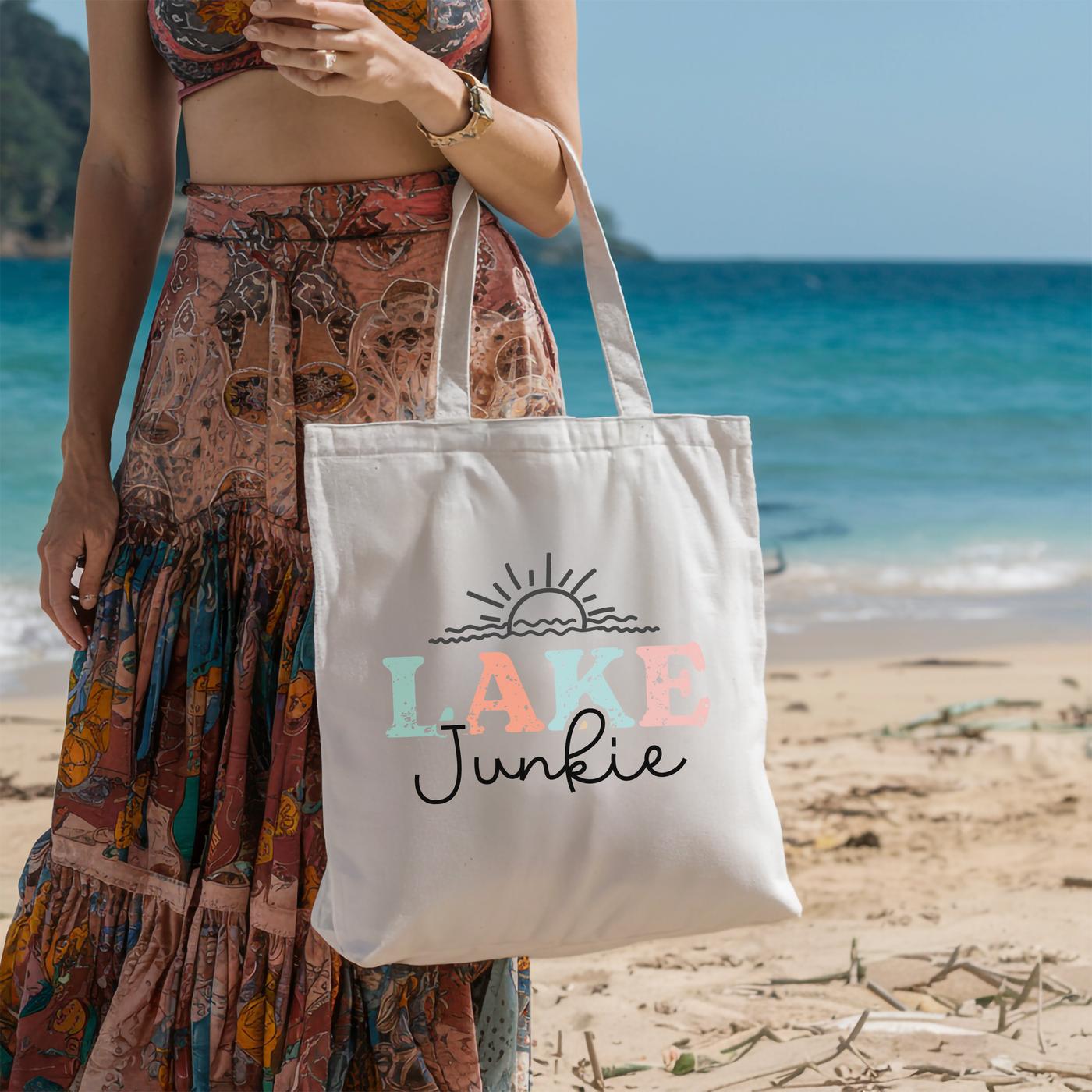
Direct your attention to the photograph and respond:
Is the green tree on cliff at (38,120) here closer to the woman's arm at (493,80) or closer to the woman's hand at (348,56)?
the woman's arm at (493,80)

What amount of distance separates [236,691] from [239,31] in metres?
0.74

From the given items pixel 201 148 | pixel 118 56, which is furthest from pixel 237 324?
pixel 118 56

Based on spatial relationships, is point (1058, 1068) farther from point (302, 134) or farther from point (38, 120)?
point (38, 120)

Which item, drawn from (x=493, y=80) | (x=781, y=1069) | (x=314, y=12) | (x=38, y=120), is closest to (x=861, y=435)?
(x=781, y=1069)

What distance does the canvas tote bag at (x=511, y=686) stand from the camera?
1139 millimetres

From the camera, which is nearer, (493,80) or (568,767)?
(568,767)

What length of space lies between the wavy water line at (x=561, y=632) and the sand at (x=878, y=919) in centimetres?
100

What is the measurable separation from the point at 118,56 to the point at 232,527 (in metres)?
0.59

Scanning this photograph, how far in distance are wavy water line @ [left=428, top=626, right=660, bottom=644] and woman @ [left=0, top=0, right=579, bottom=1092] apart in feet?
0.73

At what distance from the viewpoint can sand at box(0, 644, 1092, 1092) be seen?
72.9 inches

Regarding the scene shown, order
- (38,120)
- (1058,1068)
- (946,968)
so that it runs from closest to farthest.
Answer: (1058,1068) → (946,968) → (38,120)

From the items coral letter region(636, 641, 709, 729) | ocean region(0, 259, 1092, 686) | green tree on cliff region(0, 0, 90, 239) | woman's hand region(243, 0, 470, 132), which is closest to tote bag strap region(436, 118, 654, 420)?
woman's hand region(243, 0, 470, 132)

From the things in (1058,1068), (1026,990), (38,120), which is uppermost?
(38,120)

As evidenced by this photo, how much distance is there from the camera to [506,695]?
1.14 metres
